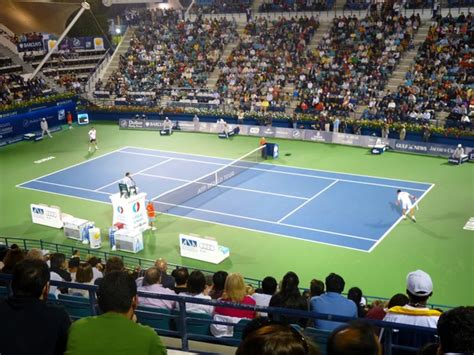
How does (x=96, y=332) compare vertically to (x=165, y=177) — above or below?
above

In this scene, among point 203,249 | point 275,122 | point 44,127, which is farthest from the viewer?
point 275,122

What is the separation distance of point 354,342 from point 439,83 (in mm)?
37686

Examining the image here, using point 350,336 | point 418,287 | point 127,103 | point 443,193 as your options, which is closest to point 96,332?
point 350,336

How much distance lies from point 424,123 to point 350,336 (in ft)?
112

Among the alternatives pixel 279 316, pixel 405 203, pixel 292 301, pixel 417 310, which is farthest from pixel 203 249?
pixel 417 310

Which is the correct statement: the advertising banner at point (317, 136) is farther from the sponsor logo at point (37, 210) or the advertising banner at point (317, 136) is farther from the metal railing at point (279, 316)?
the metal railing at point (279, 316)

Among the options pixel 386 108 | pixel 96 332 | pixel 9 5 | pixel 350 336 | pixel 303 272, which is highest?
pixel 9 5

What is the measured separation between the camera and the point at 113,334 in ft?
14.2

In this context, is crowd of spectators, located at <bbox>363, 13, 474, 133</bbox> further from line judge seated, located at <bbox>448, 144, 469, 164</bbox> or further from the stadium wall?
line judge seated, located at <bbox>448, 144, 469, 164</bbox>

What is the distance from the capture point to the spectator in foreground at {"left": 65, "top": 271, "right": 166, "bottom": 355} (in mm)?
4293

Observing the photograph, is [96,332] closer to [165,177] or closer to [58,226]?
[58,226]

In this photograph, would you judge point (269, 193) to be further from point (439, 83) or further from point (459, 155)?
point (439, 83)

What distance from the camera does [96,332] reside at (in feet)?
14.3

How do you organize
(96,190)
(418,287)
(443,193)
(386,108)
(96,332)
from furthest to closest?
(386,108), (96,190), (443,193), (418,287), (96,332)
